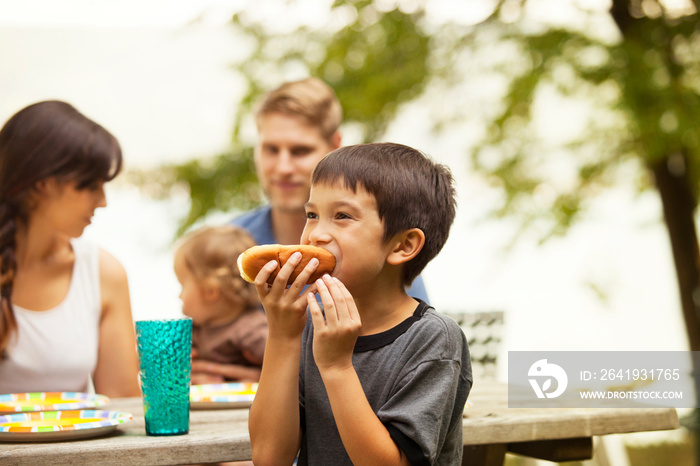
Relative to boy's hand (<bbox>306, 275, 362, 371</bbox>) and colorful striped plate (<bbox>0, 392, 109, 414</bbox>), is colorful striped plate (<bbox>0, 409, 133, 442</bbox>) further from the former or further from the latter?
boy's hand (<bbox>306, 275, 362, 371</bbox>)

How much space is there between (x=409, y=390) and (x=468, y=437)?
1.97 ft

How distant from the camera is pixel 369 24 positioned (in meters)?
6.88

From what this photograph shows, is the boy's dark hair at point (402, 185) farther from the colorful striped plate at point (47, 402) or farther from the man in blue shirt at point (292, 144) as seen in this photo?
the man in blue shirt at point (292, 144)

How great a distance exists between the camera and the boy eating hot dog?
1.55 meters

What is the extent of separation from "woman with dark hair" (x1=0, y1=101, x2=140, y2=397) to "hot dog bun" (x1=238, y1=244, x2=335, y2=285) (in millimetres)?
1353

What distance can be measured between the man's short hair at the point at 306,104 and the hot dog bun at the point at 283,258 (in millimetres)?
2008

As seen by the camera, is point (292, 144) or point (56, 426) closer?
point (56, 426)

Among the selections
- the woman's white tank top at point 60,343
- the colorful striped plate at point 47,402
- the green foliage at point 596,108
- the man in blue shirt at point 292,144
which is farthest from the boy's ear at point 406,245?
the green foliage at point 596,108

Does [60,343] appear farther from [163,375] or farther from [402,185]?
[402,185]

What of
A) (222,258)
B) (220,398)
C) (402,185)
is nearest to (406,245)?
(402,185)

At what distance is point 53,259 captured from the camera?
2.97 m

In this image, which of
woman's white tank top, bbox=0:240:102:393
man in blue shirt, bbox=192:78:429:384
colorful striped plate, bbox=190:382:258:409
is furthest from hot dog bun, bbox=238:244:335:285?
man in blue shirt, bbox=192:78:429:384

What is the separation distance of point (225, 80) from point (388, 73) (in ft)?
7.41

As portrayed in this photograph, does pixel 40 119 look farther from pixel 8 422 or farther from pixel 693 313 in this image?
pixel 693 313
